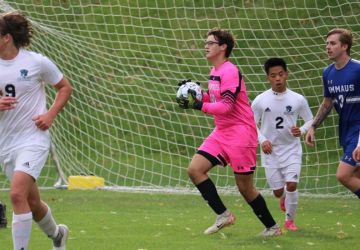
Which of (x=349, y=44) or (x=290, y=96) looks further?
(x=290, y=96)

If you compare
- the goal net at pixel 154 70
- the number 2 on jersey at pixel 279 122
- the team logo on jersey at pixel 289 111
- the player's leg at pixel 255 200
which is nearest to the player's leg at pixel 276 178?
the number 2 on jersey at pixel 279 122

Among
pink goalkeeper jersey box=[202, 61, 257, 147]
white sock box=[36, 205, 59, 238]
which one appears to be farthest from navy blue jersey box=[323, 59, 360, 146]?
white sock box=[36, 205, 59, 238]

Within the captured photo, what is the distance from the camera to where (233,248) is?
8141 millimetres

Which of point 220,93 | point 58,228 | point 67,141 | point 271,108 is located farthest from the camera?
point 67,141

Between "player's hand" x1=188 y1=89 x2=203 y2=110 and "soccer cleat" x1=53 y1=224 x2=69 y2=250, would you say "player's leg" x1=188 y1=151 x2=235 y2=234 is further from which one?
"soccer cleat" x1=53 y1=224 x2=69 y2=250

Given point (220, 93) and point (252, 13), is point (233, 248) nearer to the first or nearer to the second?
point (220, 93)

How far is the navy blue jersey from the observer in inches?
339

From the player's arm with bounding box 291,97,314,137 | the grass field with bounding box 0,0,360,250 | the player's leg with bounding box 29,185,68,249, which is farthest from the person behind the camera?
the grass field with bounding box 0,0,360,250

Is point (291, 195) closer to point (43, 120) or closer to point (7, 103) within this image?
point (43, 120)

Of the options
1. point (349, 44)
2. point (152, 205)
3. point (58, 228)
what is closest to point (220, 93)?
point (349, 44)

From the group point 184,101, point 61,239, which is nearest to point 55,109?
point 61,239

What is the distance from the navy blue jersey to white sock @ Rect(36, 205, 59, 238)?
2.71 metres

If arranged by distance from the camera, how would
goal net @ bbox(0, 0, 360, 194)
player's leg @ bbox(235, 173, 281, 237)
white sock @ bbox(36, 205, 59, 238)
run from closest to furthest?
white sock @ bbox(36, 205, 59, 238)
player's leg @ bbox(235, 173, 281, 237)
goal net @ bbox(0, 0, 360, 194)

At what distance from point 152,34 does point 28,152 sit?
859cm
